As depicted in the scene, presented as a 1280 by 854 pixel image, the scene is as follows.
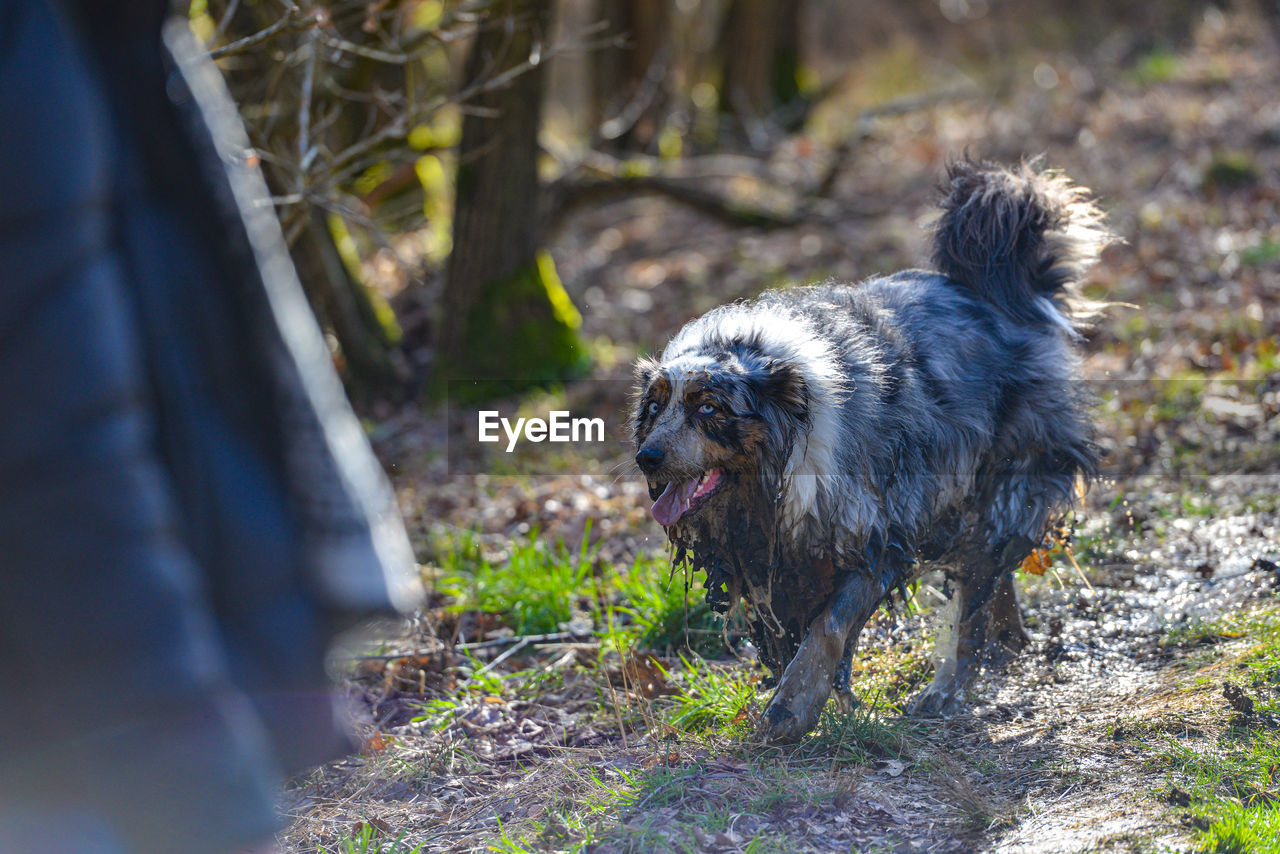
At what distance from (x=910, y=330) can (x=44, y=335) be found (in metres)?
3.41

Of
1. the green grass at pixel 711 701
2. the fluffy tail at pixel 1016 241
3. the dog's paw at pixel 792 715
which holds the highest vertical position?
the fluffy tail at pixel 1016 241

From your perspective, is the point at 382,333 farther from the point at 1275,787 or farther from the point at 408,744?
the point at 1275,787

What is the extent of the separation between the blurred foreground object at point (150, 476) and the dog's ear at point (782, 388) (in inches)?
81.2

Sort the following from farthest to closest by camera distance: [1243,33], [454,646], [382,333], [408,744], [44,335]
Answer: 1. [1243,33]
2. [382,333]
3. [454,646]
4. [408,744]
5. [44,335]

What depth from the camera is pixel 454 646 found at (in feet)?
17.1

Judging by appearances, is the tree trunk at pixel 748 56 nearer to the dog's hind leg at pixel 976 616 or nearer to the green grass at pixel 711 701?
the dog's hind leg at pixel 976 616

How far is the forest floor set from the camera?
3.46 m

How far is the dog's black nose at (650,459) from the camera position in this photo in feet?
11.9

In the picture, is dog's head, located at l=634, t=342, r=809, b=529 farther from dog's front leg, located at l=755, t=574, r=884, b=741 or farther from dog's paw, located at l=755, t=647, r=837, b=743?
dog's paw, located at l=755, t=647, r=837, b=743

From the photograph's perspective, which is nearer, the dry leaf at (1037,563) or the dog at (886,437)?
the dog at (886,437)

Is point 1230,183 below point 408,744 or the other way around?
the other way around

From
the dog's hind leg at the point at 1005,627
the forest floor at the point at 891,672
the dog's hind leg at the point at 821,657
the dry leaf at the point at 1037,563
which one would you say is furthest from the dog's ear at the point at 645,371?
the dry leaf at the point at 1037,563

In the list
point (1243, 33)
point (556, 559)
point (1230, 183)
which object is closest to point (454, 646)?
point (556, 559)

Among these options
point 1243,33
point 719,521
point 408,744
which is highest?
point 1243,33
